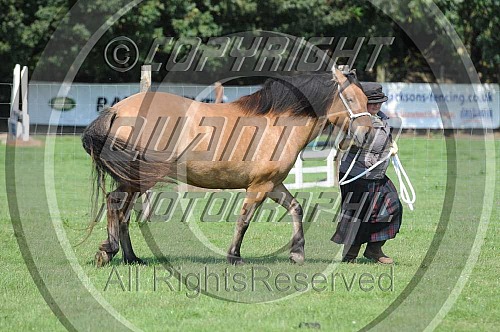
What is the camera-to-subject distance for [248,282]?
760cm

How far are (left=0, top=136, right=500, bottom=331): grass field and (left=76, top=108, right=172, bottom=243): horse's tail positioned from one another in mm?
908

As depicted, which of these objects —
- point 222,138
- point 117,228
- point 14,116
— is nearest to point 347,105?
point 222,138

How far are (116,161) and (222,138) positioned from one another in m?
1.13

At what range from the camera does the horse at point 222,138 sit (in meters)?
8.23

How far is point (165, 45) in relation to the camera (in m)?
27.5

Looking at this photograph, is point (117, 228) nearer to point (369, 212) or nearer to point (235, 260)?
point (235, 260)

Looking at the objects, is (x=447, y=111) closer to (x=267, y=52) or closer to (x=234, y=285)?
(x=267, y=52)

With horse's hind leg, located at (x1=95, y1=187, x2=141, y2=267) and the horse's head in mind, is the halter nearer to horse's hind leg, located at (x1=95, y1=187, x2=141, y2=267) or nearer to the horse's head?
the horse's head

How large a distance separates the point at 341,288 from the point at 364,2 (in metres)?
23.7

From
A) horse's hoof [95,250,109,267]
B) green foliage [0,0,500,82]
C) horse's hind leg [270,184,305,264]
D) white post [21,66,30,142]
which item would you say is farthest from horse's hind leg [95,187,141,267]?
green foliage [0,0,500,82]

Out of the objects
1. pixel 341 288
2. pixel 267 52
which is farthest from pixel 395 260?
pixel 267 52

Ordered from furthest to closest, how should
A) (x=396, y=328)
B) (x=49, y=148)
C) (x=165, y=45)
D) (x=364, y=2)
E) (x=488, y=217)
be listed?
1. (x=364, y=2)
2. (x=165, y=45)
3. (x=49, y=148)
4. (x=488, y=217)
5. (x=396, y=328)

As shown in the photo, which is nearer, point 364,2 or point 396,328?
point 396,328

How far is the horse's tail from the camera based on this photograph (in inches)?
319
